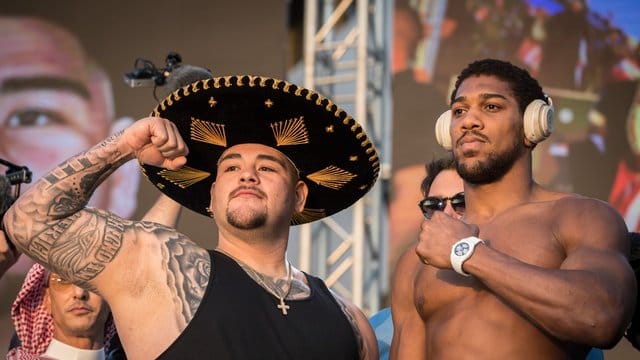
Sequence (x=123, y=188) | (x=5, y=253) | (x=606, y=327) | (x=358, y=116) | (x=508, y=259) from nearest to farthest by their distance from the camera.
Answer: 1. (x=606, y=327)
2. (x=508, y=259)
3. (x=5, y=253)
4. (x=358, y=116)
5. (x=123, y=188)

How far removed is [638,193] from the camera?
278 inches

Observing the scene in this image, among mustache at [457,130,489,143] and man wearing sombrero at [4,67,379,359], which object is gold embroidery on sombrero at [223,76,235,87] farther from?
mustache at [457,130,489,143]

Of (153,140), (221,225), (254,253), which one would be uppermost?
(153,140)

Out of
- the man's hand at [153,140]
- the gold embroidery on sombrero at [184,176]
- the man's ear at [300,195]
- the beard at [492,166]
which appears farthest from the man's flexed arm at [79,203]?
the beard at [492,166]

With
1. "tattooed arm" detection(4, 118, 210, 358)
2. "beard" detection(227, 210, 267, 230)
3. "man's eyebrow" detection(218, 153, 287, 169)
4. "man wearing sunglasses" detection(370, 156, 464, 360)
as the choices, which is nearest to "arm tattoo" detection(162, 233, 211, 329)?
"tattooed arm" detection(4, 118, 210, 358)

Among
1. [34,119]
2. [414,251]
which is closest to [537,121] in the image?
[414,251]

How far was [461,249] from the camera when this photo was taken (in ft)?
10.1

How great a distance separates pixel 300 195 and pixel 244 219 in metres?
0.52

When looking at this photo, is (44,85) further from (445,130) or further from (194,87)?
(445,130)

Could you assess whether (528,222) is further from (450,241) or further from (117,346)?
(117,346)

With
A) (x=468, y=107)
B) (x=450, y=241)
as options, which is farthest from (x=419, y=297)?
(x=468, y=107)

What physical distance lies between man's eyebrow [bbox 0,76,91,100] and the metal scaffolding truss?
78.1 inches

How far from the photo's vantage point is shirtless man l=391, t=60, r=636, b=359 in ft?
9.62

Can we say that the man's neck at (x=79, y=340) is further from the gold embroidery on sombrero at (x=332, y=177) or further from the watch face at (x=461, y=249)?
the watch face at (x=461, y=249)
